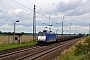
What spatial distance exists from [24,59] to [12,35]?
2365 centimetres

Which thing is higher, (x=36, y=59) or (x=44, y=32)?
(x=44, y=32)

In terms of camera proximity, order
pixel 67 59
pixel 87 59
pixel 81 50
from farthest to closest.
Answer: pixel 81 50 < pixel 67 59 < pixel 87 59

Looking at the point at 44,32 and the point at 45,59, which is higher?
the point at 44,32

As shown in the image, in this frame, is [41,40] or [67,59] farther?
[41,40]

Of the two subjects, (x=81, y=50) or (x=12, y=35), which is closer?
(x=81, y=50)

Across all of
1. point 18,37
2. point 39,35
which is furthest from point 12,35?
point 39,35

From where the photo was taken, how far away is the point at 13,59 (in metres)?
18.5

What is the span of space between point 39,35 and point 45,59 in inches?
929

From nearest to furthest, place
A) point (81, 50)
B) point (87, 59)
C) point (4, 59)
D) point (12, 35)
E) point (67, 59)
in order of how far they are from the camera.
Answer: point (87, 59) → point (67, 59) → point (4, 59) → point (81, 50) → point (12, 35)

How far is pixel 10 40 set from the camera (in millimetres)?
42906

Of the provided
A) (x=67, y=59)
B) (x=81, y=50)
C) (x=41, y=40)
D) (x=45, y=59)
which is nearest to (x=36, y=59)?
(x=45, y=59)

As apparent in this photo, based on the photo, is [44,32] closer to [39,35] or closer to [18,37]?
[39,35]

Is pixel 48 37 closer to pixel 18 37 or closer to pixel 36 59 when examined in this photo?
pixel 18 37

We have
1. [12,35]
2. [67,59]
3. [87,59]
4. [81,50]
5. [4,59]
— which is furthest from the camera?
[12,35]
